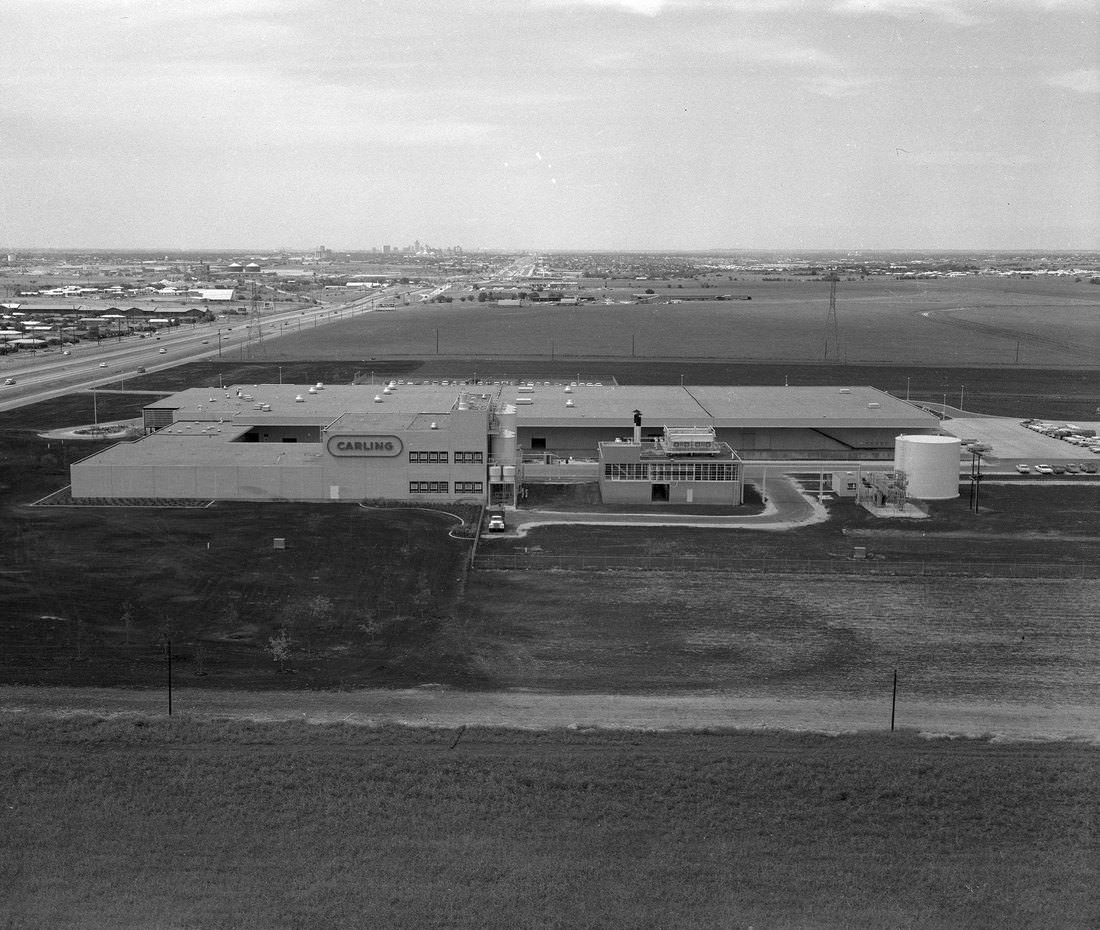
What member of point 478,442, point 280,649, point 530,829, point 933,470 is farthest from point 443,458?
point 530,829

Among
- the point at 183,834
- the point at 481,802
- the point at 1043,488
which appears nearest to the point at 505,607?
the point at 481,802

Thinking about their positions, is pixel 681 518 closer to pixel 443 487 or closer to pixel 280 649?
pixel 443 487

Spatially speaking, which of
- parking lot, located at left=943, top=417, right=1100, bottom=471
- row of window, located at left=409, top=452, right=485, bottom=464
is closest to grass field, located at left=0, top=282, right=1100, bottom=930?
row of window, located at left=409, top=452, right=485, bottom=464

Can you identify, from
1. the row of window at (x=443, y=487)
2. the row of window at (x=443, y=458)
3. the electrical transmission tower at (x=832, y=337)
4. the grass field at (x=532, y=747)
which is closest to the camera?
the grass field at (x=532, y=747)

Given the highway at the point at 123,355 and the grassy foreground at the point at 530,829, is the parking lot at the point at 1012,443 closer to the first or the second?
the grassy foreground at the point at 530,829

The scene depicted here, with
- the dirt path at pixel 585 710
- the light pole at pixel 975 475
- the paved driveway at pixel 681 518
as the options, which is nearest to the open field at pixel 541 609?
the dirt path at pixel 585 710

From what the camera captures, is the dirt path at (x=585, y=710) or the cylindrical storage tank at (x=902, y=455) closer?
the dirt path at (x=585, y=710)

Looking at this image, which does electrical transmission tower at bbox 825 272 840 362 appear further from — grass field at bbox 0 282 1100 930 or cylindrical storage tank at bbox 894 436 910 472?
grass field at bbox 0 282 1100 930
